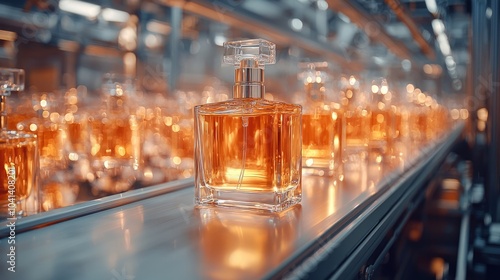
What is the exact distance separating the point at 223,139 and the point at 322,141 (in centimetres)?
39

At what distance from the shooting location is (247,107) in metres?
0.63

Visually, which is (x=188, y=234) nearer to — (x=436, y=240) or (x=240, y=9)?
(x=240, y=9)

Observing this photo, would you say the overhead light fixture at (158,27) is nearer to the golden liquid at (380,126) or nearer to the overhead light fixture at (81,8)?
the overhead light fixture at (81,8)

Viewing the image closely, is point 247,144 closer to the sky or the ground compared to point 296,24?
closer to the ground

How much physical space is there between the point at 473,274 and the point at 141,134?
1.35 m

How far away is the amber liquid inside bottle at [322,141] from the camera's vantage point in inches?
38.2

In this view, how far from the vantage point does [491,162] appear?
6.21 ft

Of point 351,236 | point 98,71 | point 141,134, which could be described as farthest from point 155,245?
point 98,71

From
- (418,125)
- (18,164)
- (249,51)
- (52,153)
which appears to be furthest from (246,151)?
(418,125)

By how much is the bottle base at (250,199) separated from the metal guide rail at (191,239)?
0.01m

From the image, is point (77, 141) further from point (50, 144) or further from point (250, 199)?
point (250, 199)

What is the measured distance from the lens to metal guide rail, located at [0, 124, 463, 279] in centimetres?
36

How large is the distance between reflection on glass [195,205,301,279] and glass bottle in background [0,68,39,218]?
204 mm

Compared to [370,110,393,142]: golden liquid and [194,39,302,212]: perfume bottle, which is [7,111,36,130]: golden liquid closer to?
[194,39,302,212]: perfume bottle
